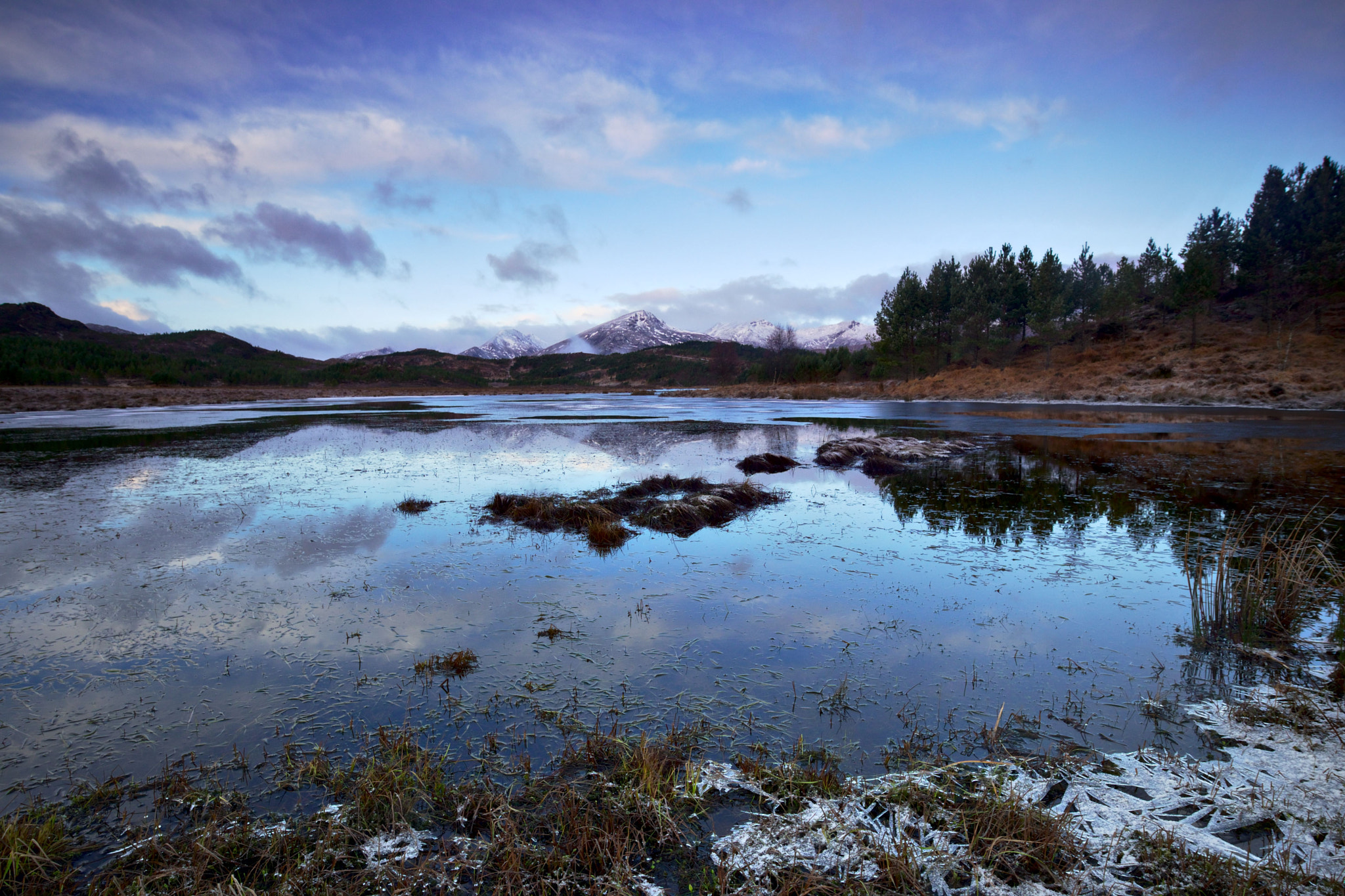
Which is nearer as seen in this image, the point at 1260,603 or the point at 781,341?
the point at 1260,603

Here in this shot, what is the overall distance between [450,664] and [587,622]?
1.64 metres

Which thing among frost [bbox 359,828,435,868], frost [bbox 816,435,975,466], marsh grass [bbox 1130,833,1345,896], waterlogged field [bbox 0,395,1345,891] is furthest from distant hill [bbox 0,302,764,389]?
marsh grass [bbox 1130,833,1345,896]

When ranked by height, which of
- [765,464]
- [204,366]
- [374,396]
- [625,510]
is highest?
[204,366]

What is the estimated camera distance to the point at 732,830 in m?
3.51

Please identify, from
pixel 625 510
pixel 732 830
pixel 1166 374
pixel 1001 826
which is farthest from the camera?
pixel 1166 374

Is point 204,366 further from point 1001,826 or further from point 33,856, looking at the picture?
point 1001,826

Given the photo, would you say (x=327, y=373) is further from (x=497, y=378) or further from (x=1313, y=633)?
(x=1313, y=633)

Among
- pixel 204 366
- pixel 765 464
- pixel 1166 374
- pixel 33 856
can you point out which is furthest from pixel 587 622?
pixel 204 366

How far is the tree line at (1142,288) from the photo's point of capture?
6556 centimetres

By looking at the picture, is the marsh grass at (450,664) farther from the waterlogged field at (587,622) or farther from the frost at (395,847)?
the frost at (395,847)

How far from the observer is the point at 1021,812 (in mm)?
3344

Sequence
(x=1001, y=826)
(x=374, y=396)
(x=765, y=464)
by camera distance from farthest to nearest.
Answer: (x=374, y=396) < (x=765, y=464) < (x=1001, y=826)

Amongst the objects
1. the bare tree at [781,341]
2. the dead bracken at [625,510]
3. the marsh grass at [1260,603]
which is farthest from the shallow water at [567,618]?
the bare tree at [781,341]

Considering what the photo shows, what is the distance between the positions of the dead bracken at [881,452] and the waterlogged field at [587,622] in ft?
8.64
